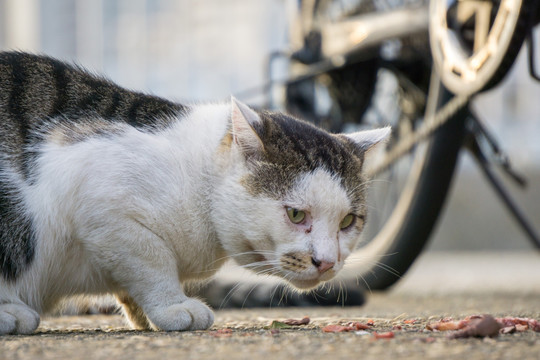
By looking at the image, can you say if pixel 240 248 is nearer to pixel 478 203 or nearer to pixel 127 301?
pixel 127 301

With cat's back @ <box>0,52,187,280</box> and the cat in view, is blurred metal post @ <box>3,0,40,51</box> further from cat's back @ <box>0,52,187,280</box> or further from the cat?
the cat

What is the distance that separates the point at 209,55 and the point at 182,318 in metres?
7.40

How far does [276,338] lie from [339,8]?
2.50 m

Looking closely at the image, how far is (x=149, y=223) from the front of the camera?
5.88ft

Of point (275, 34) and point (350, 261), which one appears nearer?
point (350, 261)

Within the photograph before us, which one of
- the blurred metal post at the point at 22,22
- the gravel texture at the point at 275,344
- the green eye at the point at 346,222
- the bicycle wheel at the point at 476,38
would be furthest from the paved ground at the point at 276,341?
the blurred metal post at the point at 22,22

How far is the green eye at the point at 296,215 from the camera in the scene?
1816mm

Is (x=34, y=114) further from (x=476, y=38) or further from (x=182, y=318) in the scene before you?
(x=476, y=38)

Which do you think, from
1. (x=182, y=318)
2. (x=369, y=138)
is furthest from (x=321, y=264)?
(x=369, y=138)

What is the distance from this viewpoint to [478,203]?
22.5 feet

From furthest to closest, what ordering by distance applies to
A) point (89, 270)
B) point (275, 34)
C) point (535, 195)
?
point (275, 34) < point (535, 195) < point (89, 270)

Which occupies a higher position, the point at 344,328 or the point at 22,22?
the point at 22,22

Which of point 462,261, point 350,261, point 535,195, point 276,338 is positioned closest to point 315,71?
point 350,261

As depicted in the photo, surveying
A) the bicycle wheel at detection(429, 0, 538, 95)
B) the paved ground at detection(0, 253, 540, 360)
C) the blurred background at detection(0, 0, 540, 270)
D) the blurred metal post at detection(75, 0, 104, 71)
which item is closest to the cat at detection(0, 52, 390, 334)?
the paved ground at detection(0, 253, 540, 360)
